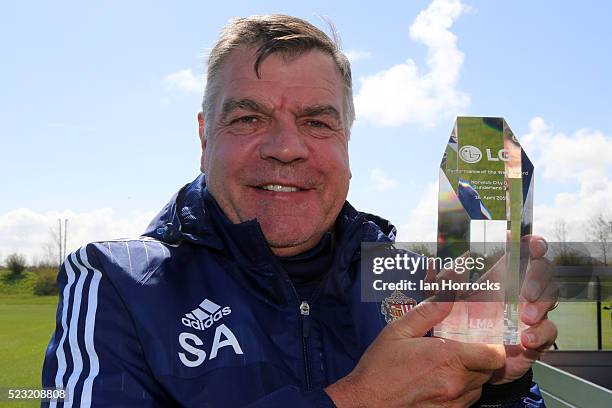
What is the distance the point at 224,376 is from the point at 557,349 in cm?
422

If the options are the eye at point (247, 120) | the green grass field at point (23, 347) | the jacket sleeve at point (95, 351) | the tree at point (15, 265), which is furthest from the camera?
the tree at point (15, 265)

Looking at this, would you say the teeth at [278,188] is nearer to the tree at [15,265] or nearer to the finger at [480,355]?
the finger at [480,355]

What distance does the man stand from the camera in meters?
1.27

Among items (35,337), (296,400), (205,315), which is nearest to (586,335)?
(205,315)

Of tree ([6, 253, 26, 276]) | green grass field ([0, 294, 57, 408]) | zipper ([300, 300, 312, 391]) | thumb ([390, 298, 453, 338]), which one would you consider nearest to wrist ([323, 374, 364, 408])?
thumb ([390, 298, 453, 338])

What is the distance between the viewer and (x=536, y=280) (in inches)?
49.2

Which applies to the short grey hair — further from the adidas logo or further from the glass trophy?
the glass trophy

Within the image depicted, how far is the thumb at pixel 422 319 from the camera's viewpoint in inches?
46.1

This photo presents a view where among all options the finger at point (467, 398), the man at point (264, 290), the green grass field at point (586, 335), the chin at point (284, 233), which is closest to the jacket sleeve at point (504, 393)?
the man at point (264, 290)

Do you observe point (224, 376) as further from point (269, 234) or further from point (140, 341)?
point (269, 234)

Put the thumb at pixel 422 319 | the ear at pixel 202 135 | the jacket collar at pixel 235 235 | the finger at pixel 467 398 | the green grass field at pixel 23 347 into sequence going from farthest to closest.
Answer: the green grass field at pixel 23 347 → the ear at pixel 202 135 → the jacket collar at pixel 235 235 → the finger at pixel 467 398 → the thumb at pixel 422 319

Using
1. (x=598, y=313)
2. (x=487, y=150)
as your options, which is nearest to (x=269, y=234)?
(x=487, y=150)

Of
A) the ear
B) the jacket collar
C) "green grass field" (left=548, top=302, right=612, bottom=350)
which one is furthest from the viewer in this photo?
"green grass field" (left=548, top=302, right=612, bottom=350)

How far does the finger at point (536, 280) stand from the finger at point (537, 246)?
0.05 ft
